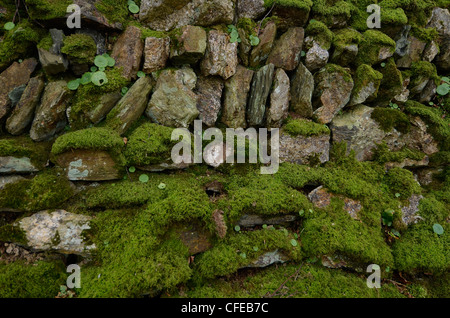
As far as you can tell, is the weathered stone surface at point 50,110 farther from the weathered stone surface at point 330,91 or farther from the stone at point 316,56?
the weathered stone surface at point 330,91

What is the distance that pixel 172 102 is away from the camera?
4664mm

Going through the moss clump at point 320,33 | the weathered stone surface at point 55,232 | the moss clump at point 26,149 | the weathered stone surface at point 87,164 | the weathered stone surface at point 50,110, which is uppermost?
the moss clump at point 320,33

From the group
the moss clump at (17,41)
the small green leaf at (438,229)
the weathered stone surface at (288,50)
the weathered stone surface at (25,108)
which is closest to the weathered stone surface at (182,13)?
the weathered stone surface at (288,50)

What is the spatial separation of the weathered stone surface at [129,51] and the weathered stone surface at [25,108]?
145 cm

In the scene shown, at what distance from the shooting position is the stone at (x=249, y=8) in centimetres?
516

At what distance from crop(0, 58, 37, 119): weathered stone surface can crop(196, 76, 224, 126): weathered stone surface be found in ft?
10.1

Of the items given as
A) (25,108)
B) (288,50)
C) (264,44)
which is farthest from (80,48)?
(288,50)

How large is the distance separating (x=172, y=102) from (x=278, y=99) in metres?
2.35

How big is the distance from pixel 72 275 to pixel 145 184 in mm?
1764

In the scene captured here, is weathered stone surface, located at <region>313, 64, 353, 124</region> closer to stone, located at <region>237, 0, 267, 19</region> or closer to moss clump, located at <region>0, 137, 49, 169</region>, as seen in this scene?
stone, located at <region>237, 0, 267, 19</region>

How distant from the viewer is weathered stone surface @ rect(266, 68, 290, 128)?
525 cm

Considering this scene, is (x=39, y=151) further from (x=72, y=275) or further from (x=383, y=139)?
(x=383, y=139)

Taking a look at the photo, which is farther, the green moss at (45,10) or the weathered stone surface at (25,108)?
the weathered stone surface at (25,108)
